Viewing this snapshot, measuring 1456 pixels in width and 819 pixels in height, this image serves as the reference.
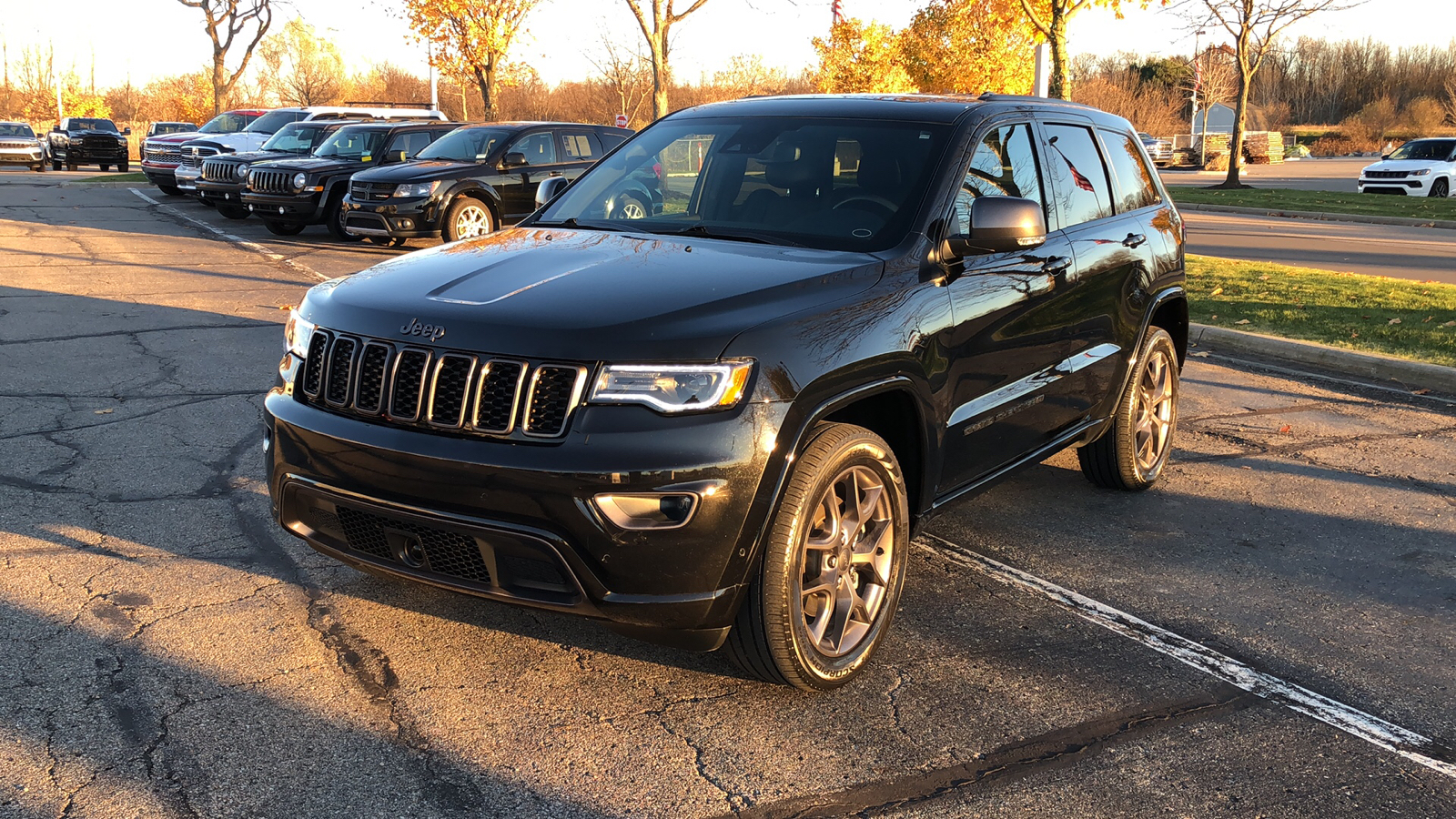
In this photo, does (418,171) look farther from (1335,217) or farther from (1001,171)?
(1335,217)

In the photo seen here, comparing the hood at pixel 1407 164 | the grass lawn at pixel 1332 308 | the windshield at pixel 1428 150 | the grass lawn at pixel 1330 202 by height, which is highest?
the windshield at pixel 1428 150

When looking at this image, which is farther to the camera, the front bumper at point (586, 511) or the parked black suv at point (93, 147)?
the parked black suv at point (93, 147)

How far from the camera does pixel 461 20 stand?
31.5 meters

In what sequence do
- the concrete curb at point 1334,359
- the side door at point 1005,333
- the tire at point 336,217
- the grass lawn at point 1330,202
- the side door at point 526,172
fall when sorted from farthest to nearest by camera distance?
the grass lawn at point 1330,202 → the tire at point 336,217 → the side door at point 526,172 → the concrete curb at point 1334,359 → the side door at point 1005,333

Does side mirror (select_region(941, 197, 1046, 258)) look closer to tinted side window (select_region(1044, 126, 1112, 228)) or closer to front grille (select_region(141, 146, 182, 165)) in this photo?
tinted side window (select_region(1044, 126, 1112, 228))

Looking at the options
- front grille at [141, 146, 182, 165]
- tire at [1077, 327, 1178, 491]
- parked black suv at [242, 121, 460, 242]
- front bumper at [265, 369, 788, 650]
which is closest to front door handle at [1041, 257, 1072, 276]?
tire at [1077, 327, 1178, 491]

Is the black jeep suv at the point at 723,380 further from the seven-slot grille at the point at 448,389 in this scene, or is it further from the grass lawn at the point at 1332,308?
the grass lawn at the point at 1332,308

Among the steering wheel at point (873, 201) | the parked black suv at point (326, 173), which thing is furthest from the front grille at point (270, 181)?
the steering wheel at point (873, 201)

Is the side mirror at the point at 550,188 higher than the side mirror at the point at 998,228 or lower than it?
higher

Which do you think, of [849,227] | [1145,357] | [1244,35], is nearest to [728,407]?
[849,227]

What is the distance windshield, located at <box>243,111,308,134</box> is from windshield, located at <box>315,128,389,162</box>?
23.1 feet

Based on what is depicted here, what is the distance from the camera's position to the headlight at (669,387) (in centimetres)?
306

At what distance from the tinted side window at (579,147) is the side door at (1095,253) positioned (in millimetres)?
11262

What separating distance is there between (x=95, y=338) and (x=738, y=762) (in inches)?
301
